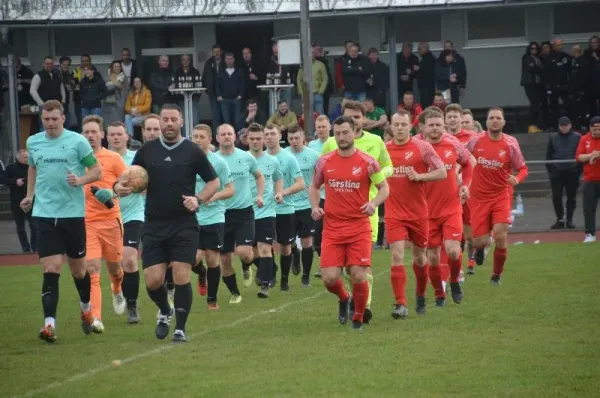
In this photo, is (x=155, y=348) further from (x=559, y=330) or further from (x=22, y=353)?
(x=559, y=330)

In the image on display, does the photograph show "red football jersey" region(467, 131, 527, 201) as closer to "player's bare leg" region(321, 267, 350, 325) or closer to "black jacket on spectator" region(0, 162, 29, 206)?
"player's bare leg" region(321, 267, 350, 325)

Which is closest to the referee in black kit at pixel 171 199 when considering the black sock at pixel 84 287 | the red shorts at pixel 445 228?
the black sock at pixel 84 287

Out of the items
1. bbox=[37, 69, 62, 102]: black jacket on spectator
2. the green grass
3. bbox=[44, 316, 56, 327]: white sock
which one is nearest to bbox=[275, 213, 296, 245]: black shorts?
the green grass

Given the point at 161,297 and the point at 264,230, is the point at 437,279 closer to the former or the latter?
the point at 264,230

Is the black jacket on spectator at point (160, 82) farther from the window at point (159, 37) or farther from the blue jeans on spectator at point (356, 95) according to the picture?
the window at point (159, 37)

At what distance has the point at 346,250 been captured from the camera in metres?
13.0

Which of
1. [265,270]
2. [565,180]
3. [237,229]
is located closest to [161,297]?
[237,229]

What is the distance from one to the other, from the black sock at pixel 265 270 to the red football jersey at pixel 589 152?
916 centimetres

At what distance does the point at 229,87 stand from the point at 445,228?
14.7 m

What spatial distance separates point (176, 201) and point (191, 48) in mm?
22092

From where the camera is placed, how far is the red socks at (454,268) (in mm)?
15203

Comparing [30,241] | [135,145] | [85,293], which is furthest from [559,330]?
[30,241]

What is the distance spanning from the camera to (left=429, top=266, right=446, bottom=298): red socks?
14750 mm

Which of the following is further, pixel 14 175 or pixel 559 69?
pixel 559 69
